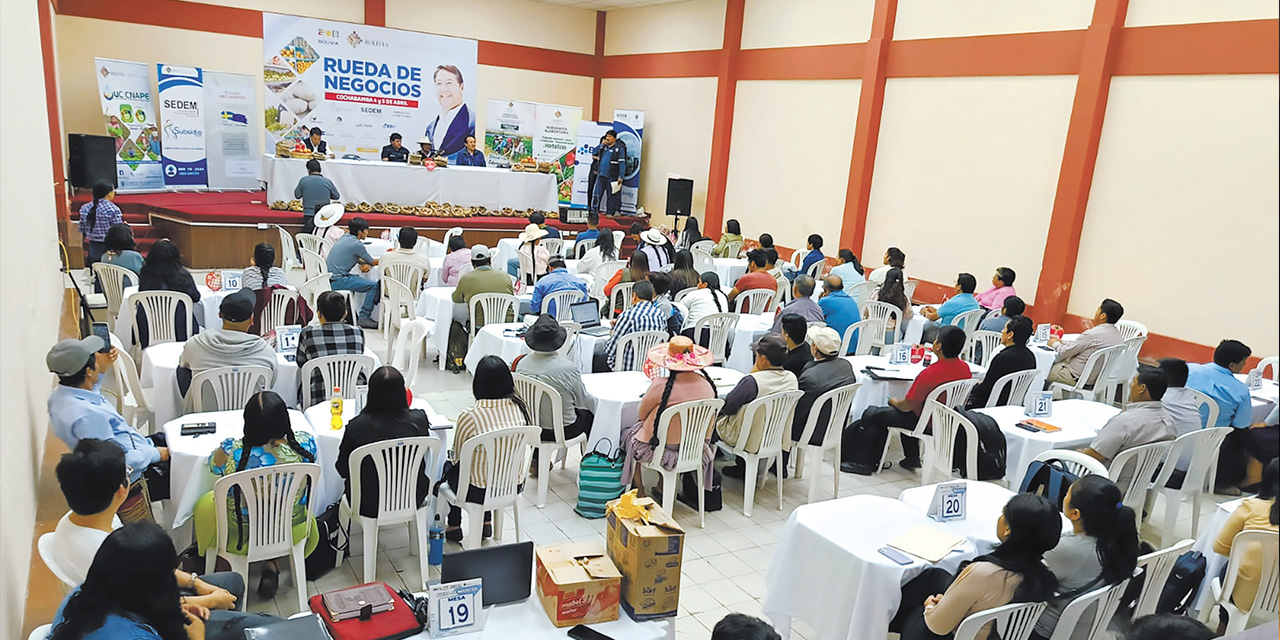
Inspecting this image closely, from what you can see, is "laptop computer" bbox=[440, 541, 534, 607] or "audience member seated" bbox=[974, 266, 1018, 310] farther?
"audience member seated" bbox=[974, 266, 1018, 310]

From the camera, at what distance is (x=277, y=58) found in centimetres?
1170

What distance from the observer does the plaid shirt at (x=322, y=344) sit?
14.8 feet

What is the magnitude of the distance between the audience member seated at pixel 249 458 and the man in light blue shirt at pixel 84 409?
15.6 inches

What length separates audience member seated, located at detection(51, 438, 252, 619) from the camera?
255cm

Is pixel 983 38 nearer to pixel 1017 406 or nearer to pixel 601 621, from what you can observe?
pixel 1017 406

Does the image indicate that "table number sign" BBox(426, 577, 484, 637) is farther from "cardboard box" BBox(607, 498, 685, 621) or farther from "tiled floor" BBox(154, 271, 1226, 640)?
"tiled floor" BBox(154, 271, 1226, 640)

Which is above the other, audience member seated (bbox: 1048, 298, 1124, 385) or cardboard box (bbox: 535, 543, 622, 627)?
audience member seated (bbox: 1048, 298, 1124, 385)

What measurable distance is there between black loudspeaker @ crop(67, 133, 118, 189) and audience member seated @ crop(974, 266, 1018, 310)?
10.2 metres

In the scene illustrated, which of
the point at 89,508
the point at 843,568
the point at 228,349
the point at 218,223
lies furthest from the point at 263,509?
the point at 218,223

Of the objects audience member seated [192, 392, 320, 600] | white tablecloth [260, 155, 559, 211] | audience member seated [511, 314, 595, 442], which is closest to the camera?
audience member seated [192, 392, 320, 600]

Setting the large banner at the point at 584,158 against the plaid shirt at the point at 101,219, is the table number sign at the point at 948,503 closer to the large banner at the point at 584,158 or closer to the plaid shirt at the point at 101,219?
the plaid shirt at the point at 101,219

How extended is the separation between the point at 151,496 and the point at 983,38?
848cm

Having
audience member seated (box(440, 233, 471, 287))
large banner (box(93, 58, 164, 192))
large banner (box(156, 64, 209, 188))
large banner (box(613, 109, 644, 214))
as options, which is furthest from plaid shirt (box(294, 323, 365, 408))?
large banner (box(613, 109, 644, 214))

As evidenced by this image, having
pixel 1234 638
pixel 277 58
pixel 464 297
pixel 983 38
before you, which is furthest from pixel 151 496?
pixel 277 58
